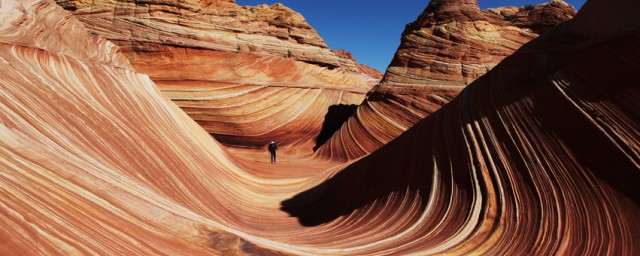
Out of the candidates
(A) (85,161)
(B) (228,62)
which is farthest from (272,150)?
(A) (85,161)

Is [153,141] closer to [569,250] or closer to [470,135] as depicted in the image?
[470,135]

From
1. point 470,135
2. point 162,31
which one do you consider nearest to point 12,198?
point 470,135

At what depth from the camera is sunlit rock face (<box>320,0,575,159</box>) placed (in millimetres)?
9938

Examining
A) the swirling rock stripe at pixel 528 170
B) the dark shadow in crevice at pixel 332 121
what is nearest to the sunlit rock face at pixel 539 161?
the swirling rock stripe at pixel 528 170

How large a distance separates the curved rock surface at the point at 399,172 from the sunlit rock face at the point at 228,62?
582cm

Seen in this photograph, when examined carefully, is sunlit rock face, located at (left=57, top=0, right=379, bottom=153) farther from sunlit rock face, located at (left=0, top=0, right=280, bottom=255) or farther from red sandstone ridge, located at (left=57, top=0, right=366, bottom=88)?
sunlit rock face, located at (left=0, top=0, right=280, bottom=255)

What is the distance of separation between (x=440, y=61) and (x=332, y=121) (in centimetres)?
450

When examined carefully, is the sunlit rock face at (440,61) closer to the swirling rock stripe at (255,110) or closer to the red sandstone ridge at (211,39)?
the swirling rock stripe at (255,110)

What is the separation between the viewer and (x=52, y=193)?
1.97 metres

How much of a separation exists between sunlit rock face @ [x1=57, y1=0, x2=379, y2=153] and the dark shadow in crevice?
0.20 meters

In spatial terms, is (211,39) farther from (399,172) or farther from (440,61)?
(399,172)

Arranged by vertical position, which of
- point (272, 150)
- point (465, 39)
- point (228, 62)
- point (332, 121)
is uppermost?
point (465, 39)

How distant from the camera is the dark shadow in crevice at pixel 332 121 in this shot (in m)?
13.1

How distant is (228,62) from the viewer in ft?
39.2
